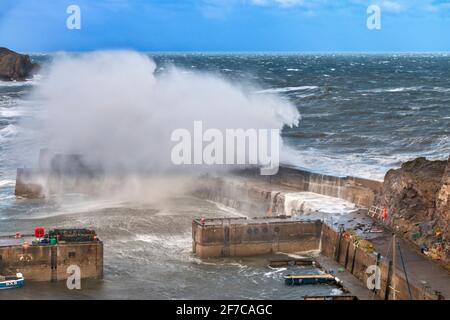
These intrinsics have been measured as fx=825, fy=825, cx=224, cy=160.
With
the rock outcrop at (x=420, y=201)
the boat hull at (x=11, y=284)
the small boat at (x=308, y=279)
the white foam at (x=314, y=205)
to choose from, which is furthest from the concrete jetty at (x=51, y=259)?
the rock outcrop at (x=420, y=201)

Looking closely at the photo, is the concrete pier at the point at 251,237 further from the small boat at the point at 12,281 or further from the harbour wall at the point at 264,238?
the small boat at the point at 12,281

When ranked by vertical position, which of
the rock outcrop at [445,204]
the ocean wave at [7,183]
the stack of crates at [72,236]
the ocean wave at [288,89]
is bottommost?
the ocean wave at [7,183]

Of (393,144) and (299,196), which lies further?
(393,144)

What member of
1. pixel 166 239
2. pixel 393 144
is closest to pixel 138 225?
pixel 166 239

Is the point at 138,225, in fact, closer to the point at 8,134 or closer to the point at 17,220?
the point at 17,220

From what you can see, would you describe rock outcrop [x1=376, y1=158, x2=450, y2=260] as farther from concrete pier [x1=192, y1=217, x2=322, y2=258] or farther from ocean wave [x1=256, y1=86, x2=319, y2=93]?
ocean wave [x1=256, y1=86, x2=319, y2=93]

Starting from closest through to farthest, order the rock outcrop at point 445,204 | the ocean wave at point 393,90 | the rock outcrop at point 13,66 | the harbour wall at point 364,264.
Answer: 1. the harbour wall at point 364,264
2. the rock outcrop at point 445,204
3. the ocean wave at point 393,90
4. the rock outcrop at point 13,66
